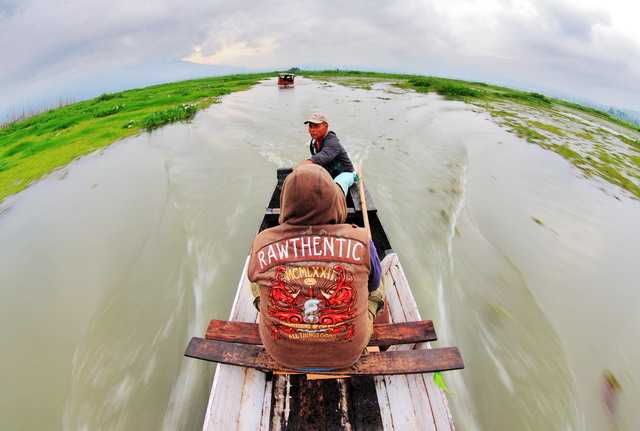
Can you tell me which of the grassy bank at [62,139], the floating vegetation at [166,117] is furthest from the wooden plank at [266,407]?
the floating vegetation at [166,117]

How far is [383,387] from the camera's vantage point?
7.94 feet

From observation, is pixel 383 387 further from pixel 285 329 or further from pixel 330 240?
pixel 330 240

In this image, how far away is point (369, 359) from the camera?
7.86ft

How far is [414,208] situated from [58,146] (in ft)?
49.5

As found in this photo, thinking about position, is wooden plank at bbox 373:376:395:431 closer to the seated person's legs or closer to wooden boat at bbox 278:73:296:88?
the seated person's legs

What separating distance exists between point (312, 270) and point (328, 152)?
3.64 meters

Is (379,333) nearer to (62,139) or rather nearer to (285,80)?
(62,139)

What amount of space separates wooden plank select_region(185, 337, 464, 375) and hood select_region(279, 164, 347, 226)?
4.33 feet

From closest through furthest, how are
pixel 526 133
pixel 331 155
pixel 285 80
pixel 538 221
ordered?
pixel 331 155 < pixel 538 221 < pixel 526 133 < pixel 285 80

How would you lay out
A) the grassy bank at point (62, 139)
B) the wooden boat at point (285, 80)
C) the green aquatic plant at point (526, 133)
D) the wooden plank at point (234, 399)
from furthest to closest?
the wooden boat at point (285, 80) → the green aquatic plant at point (526, 133) → the grassy bank at point (62, 139) → the wooden plank at point (234, 399)

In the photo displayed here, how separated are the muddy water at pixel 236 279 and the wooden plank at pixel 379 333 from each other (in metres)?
1.31

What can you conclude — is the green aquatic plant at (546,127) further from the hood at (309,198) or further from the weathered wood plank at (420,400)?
the hood at (309,198)

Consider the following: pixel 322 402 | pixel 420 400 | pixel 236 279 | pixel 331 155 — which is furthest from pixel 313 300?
pixel 236 279

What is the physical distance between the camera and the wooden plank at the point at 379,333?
104 inches
